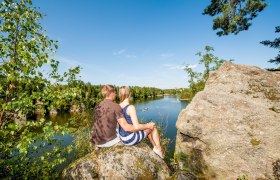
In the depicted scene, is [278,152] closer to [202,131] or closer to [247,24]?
[202,131]

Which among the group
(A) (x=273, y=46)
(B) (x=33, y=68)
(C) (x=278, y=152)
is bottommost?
(C) (x=278, y=152)

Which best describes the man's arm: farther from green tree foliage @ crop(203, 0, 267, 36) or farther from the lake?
green tree foliage @ crop(203, 0, 267, 36)

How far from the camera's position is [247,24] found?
12.3 metres

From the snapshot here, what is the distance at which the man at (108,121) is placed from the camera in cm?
497

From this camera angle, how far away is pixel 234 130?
6312 millimetres

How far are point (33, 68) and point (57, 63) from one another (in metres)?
0.52

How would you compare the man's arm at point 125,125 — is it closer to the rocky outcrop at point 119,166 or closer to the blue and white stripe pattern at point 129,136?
the blue and white stripe pattern at point 129,136

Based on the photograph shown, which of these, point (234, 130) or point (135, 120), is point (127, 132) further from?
point (234, 130)

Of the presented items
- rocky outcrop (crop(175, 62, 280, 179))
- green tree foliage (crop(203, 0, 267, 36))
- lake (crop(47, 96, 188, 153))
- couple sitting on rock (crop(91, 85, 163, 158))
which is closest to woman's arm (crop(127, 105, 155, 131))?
couple sitting on rock (crop(91, 85, 163, 158))

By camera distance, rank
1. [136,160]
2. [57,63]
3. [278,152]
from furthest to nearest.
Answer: [278,152] < [136,160] < [57,63]

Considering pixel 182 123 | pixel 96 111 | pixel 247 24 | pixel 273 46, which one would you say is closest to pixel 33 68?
pixel 96 111

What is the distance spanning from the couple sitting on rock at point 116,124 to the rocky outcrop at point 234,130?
74.9 inches

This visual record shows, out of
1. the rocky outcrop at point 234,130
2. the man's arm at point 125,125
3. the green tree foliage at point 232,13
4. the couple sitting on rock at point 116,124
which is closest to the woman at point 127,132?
the couple sitting on rock at point 116,124

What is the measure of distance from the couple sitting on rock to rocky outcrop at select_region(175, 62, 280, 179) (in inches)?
74.9
